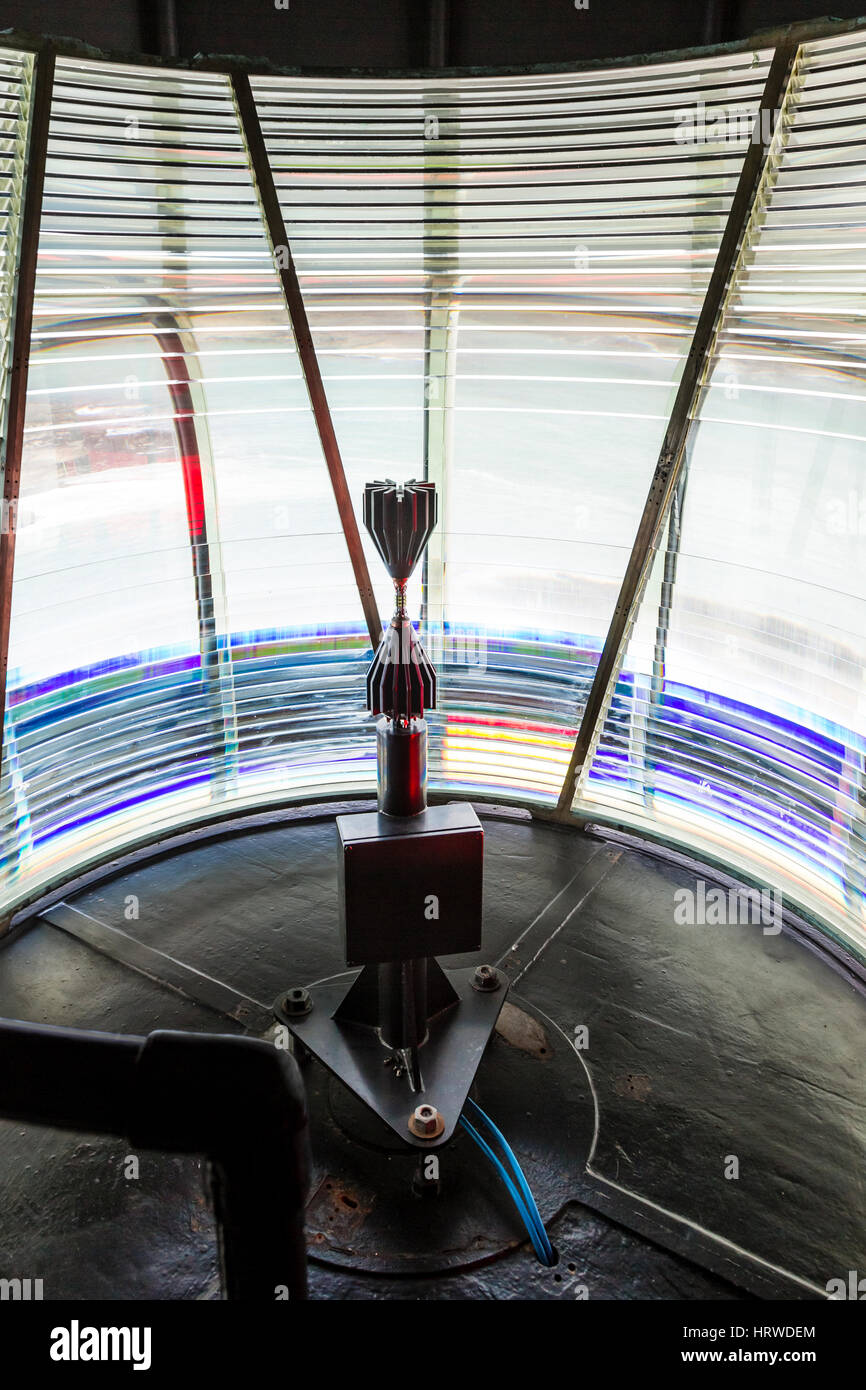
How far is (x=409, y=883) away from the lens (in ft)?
8.74

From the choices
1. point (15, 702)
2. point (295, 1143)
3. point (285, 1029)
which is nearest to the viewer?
point (295, 1143)

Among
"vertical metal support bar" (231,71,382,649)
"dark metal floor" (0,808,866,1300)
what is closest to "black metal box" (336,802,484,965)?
"dark metal floor" (0,808,866,1300)

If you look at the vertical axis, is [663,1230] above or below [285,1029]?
below

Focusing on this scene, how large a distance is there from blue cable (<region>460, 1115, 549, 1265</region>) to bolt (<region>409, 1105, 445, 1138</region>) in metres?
0.18

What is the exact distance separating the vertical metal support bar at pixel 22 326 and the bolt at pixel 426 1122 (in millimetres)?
2090

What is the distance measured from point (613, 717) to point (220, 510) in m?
1.92

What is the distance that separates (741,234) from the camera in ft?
11.0

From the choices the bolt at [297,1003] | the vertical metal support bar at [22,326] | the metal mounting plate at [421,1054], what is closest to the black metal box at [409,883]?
the metal mounting plate at [421,1054]

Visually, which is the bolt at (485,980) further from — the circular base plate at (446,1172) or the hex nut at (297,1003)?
the hex nut at (297,1003)

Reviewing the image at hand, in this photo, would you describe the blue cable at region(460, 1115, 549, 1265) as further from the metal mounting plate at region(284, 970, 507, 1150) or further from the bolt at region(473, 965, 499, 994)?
the bolt at region(473, 965, 499, 994)

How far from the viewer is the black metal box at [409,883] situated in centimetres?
263

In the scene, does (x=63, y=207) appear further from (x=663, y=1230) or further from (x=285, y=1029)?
(x=663, y=1230)

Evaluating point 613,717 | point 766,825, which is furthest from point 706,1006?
point 613,717

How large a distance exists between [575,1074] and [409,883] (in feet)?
3.19
